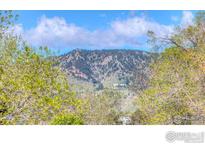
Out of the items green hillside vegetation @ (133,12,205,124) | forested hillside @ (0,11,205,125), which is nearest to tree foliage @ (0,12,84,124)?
forested hillside @ (0,11,205,125)

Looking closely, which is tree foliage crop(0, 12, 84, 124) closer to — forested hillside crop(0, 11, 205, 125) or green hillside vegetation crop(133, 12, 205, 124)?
forested hillside crop(0, 11, 205, 125)

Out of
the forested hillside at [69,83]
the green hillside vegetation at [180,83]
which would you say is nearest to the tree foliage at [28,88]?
the forested hillside at [69,83]

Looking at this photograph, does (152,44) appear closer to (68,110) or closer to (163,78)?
(163,78)

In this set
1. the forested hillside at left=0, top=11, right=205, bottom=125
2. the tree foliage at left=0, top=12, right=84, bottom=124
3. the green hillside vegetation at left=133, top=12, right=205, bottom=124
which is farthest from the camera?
the green hillside vegetation at left=133, top=12, right=205, bottom=124

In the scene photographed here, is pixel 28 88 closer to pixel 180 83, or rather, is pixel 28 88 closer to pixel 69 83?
pixel 69 83

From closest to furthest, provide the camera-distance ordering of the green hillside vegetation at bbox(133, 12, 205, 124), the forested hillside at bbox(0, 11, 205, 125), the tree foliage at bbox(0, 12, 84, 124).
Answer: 1. the tree foliage at bbox(0, 12, 84, 124)
2. the forested hillside at bbox(0, 11, 205, 125)
3. the green hillside vegetation at bbox(133, 12, 205, 124)

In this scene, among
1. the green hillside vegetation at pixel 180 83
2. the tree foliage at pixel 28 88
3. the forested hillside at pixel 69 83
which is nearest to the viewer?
the tree foliage at pixel 28 88

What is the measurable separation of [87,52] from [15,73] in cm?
14155

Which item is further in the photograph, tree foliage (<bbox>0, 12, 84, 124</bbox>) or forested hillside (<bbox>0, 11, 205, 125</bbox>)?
forested hillside (<bbox>0, 11, 205, 125</bbox>)

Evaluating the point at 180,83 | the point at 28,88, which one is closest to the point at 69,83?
the point at 180,83

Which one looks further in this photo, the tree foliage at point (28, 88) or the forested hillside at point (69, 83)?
the forested hillside at point (69, 83)

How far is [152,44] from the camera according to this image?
64.0ft

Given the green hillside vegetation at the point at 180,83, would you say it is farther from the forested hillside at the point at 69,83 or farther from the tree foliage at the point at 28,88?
the tree foliage at the point at 28,88
